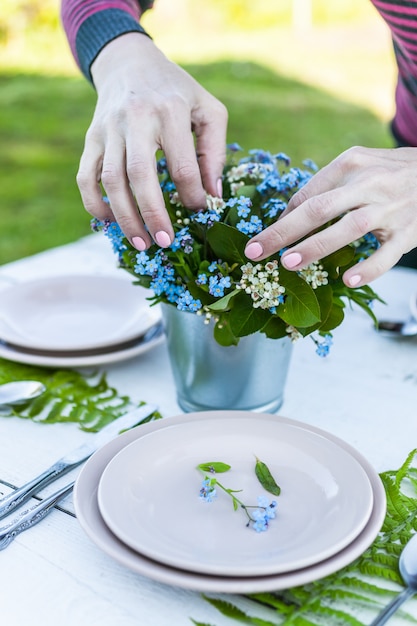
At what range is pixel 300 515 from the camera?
622 millimetres

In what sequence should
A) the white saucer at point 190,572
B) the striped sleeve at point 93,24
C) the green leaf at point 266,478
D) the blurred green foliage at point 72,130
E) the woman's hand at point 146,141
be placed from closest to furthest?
1. the white saucer at point 190,572
2. the green leaf at point 266,478
3. the woman's hand at point 146,141
4. the striped sleeve at point 93,24
5. the blurred green foliage at point 72,130

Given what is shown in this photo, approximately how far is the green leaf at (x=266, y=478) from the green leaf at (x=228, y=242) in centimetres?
18

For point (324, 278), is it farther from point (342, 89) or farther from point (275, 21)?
point (275, 21)

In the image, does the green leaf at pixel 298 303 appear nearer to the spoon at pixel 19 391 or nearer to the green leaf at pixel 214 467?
the green leaf at pixel 214 467

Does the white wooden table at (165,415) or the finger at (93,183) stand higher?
the finger at (93,183)

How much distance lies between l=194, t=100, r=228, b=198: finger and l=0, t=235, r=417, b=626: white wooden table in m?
0.25

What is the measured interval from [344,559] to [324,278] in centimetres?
26

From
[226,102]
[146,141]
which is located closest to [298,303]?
[146,141]

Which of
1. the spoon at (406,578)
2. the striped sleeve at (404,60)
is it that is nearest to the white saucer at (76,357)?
the spoon at (406,578)

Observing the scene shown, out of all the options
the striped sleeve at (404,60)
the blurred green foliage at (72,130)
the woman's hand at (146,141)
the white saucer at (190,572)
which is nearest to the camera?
the white saucer at (190,572)

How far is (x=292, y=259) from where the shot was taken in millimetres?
665

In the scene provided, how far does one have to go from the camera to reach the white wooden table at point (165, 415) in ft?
1.84

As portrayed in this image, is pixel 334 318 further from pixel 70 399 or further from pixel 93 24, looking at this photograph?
pixel 93 24

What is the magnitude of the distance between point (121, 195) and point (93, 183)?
63 mm
